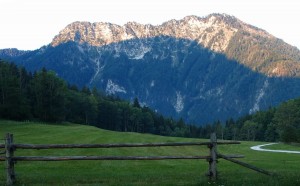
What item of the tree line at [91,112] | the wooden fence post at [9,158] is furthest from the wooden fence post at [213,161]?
the tree line at [91,112]

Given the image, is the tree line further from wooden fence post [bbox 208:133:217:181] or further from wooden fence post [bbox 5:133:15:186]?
wooden fence post [bbox 208:133:217:181]

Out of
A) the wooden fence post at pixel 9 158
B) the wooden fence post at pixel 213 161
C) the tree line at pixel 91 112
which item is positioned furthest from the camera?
the tree line at pixel 91 112

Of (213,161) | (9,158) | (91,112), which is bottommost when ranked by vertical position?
(213,161)

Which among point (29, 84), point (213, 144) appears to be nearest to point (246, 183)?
point (213, 144)

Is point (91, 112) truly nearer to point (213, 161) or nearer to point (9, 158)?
point (9, 158)

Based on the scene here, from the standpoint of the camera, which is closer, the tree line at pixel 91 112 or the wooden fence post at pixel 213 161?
the wooden fence post at pixel 213 161

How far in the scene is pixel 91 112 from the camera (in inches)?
5600

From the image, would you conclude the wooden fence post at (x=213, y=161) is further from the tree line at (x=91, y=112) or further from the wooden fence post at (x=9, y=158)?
the tree line at (x=91, y=112)

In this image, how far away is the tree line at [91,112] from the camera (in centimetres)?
10162

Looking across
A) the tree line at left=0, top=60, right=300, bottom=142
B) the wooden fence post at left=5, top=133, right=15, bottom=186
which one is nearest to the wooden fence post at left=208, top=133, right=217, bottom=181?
the wooden fence post at left=5, top=133, right=15, bottom=186

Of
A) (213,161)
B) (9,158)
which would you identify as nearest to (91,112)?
(9,158)

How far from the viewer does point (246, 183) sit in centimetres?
1781

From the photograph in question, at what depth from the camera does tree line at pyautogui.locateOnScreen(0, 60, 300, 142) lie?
101625 mm

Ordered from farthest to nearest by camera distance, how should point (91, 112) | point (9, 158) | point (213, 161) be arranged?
point (91, 112), point (213, 161), point (9, 158)
